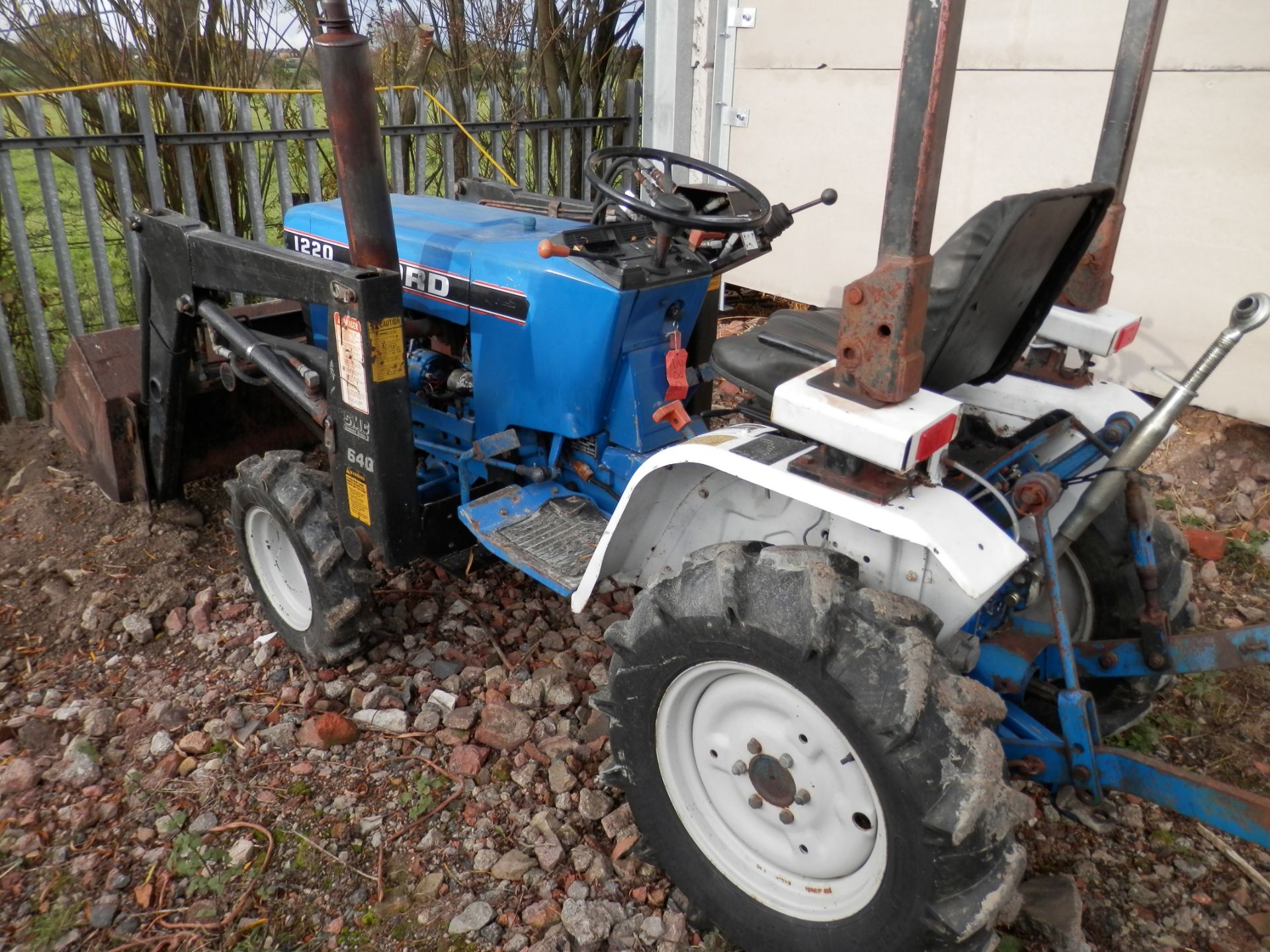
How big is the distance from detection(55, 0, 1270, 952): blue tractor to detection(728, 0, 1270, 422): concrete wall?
212 centimetres

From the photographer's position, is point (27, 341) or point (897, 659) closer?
point (897, 659)

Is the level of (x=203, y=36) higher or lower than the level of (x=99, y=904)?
higher

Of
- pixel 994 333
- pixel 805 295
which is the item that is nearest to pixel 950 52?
pixel 994 333

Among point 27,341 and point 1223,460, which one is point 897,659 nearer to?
point 1223,460

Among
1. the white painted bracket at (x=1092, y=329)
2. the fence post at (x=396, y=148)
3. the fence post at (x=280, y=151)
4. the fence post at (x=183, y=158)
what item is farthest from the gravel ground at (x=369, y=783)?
the fence post at (x=396, y=148)

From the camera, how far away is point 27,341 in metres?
→ 4.75

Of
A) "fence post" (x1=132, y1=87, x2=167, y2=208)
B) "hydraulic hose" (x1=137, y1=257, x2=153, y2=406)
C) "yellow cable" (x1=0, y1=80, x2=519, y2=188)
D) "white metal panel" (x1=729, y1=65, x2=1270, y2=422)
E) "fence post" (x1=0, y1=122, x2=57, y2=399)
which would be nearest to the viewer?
"hydraulic hose" (x1=137, y1=257, x2=153, y2=406)

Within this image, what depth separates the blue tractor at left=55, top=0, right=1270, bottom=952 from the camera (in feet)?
5.38

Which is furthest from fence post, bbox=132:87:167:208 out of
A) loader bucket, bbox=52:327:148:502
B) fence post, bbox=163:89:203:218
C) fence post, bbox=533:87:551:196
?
fence post, bbox=533:87:551:196

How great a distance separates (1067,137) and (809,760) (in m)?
3.63

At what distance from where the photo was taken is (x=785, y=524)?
2086 mm

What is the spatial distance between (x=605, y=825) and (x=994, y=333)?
145cm

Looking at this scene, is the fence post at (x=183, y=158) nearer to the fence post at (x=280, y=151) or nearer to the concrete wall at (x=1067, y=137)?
the fence post at (x=280, y=151)

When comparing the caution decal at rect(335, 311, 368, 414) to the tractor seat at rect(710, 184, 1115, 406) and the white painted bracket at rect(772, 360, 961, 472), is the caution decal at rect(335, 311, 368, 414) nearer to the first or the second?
the white painted bracket at rect(772, 360, 961, 472)
